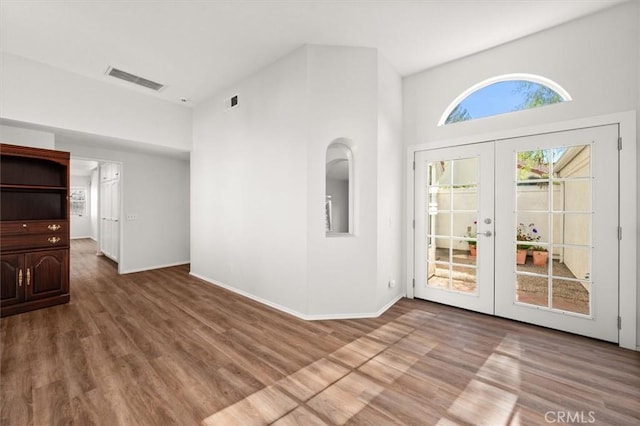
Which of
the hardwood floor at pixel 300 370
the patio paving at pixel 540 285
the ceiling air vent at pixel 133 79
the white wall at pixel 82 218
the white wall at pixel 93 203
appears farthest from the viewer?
the white wall at pixel 82 218

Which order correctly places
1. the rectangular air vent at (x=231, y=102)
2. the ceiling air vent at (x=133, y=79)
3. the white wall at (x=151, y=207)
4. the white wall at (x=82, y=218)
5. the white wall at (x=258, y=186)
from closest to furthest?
the white wall at (x=258, y=186) < the ceiling air vent at (x=133, y=79) < the rectangular air vent at (x=231, y=102) < the white wall at (x=151, y=207) < the white wall at (x=82, y=218)

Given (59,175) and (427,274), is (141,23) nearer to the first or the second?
(59,175)

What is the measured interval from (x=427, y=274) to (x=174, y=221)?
17.6 feet

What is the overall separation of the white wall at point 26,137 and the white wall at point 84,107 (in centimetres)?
35

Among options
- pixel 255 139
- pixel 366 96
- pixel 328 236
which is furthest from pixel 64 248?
pixel 366 96

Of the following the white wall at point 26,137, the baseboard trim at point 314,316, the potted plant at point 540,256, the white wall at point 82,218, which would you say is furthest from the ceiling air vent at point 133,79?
the white wall at point 82,218

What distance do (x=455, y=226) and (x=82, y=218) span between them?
43.2 ft

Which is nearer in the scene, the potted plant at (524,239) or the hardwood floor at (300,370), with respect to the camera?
the hardwood floor at (300,370)

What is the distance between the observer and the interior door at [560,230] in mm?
2494

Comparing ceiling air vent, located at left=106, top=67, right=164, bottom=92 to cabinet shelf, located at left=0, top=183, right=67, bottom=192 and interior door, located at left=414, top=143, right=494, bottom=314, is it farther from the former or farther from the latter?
interior door, located at left=414, top=143, right=494, bottom=314

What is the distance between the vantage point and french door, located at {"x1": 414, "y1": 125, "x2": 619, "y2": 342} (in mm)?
2520

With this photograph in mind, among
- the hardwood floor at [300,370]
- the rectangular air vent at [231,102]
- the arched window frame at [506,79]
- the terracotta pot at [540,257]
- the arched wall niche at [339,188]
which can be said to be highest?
the rectangular air vent at [231,102]

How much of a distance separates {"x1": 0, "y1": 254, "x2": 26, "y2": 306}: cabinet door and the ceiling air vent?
2704 mm

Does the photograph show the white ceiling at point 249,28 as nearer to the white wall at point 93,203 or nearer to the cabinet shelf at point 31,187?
the cabinet shelf at point 31,187
